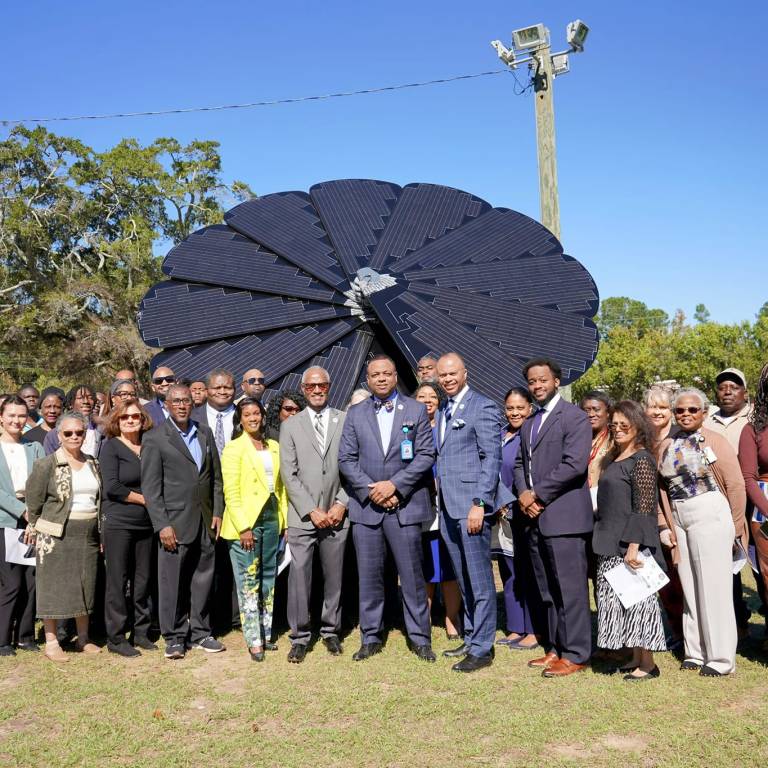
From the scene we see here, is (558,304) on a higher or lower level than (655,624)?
higher

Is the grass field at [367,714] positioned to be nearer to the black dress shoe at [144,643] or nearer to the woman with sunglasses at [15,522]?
the black dress shoe at [144,643]

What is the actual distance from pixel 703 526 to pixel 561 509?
40.4 inches

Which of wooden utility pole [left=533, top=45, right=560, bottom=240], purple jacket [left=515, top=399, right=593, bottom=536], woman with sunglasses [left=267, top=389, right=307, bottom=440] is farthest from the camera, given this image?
wooden utility pole [left=533, top=45, right=560, bottom=240]

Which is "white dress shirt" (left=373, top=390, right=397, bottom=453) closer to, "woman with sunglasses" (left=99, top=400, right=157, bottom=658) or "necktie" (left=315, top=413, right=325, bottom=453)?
"necktie" (left=315, top=413, right=325, bottom=453)

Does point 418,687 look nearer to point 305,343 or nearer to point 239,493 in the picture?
point 239,493

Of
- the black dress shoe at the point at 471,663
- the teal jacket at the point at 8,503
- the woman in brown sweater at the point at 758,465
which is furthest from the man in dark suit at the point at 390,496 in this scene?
the teal jacket at the point at 8,503

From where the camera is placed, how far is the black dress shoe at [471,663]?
585cm

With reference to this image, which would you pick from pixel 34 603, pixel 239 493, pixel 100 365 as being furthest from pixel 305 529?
pixel 100 365

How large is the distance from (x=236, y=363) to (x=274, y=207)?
2.51 m

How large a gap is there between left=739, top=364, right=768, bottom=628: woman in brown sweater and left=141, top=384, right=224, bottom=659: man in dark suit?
4242 mm

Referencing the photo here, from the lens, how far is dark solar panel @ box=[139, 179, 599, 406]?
7.58 metres

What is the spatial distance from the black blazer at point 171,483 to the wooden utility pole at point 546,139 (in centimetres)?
772

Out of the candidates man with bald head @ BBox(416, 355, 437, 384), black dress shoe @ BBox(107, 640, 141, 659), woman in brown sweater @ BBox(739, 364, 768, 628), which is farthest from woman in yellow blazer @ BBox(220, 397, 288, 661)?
woman in brown sweater @ BBox(739, 364, 768, 628)

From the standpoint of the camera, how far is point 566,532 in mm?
5750
